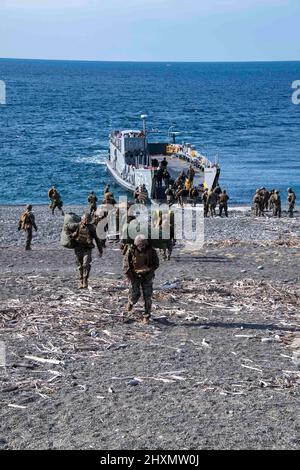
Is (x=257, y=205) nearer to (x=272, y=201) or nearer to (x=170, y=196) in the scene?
(x=272, y=201)

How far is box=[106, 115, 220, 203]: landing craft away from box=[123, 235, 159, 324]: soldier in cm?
2683

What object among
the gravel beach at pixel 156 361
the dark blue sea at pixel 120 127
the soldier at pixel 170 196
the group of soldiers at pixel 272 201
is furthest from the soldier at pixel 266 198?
the gravel beach at pixel 156 361

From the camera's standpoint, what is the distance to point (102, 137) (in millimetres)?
83375

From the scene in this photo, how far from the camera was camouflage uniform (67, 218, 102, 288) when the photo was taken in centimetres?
1529

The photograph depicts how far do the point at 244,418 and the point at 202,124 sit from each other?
9543 cm

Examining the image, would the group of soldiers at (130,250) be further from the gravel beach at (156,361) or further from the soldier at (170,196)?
the soldier at (170,196)

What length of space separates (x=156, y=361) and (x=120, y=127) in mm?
88074

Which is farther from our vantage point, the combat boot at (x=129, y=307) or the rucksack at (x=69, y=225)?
the rucksack at (x=69, y=225)

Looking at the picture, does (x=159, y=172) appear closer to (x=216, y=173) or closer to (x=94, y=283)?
(x=216, y=173)

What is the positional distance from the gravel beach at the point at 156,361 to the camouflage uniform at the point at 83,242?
0.46 meters

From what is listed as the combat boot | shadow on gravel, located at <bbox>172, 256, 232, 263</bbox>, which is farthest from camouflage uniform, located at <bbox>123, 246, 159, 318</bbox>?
shadow on gravel, located at <bbox>172, 256, 232, 263</bbox>

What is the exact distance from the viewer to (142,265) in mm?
12773

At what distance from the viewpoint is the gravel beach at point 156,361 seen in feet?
28.8

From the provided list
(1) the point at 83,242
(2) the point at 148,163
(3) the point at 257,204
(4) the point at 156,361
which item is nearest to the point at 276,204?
(3) the point at 257,204
